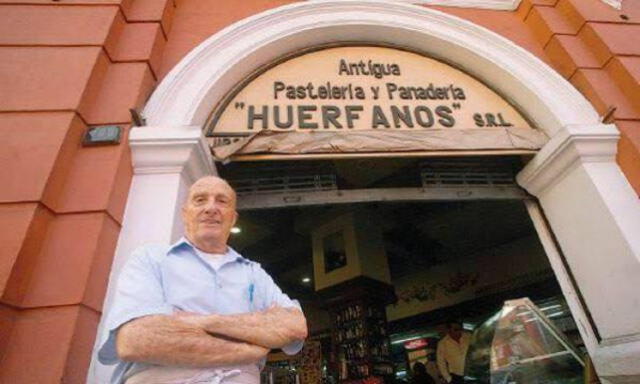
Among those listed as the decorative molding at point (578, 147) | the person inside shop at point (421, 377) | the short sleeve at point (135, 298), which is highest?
the decorative molding at point (578, 147)

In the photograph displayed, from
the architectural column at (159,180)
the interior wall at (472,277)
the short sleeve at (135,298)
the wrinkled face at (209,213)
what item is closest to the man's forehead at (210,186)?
the wrinkled face at (209,213)

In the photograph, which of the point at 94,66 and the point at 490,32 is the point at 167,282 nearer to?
the point at 94,66

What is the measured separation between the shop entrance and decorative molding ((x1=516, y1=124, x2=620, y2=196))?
5.92 feet

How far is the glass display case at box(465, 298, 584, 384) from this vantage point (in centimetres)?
210

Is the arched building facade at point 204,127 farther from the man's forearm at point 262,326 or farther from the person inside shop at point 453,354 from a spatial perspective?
the person inside shop at point 453,354

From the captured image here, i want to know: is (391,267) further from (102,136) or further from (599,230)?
(102,136)

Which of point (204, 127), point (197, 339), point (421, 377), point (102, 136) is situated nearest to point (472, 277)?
point (421, 377)

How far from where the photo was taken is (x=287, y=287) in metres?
9.50

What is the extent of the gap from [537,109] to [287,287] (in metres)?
7.20

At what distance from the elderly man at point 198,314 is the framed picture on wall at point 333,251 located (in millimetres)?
5982

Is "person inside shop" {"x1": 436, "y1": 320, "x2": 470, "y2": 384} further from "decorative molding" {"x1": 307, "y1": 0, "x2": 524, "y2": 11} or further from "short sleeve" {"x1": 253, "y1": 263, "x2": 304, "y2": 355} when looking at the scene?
"short sleeve" {"x1": 253, "y1": 263, "x2": 304, "y2": 355}

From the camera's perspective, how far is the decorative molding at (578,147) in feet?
10.4

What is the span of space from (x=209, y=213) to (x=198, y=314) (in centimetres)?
41

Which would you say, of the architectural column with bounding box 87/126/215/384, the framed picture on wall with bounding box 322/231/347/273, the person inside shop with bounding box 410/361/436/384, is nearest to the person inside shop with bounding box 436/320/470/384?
the person inside shop with bounding box 410/361/436/384
